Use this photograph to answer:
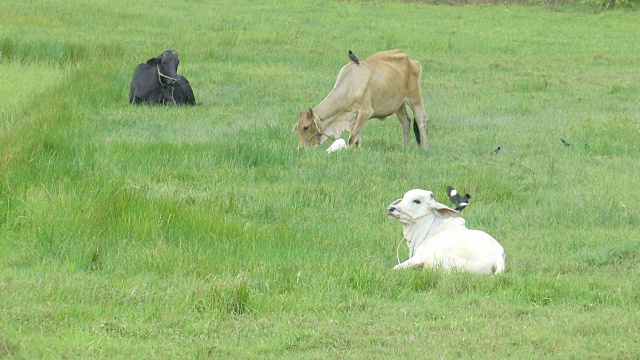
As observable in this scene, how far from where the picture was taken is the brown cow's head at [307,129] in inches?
453

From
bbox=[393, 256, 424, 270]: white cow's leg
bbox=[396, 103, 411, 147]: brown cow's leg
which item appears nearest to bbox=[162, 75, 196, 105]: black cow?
bbox=[396, 103, 411, 147]: brown cow's leg

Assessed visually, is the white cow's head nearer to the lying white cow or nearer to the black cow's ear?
the lying white cow

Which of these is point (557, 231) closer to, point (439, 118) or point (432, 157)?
point (432, 157)

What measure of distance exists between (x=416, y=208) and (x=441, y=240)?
44 centimetres

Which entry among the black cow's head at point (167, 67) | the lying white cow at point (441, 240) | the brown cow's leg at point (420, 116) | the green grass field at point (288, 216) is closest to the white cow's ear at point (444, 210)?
the lying white cow at point (441, 240)

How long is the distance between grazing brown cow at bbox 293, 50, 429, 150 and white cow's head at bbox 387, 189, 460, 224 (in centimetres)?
434

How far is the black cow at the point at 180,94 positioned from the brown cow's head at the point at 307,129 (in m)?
3.60

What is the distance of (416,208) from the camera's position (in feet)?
23.3

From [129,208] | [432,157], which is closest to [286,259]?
[129,208]

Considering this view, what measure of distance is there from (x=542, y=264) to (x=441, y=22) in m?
21.2

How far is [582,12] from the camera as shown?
105 ft

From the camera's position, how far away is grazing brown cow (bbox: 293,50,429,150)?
1162 cm

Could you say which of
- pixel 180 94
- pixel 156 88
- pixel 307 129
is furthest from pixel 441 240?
pixel 156 88

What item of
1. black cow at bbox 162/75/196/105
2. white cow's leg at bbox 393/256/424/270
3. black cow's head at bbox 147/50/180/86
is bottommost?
black cow at bbox 162/75/196/105
